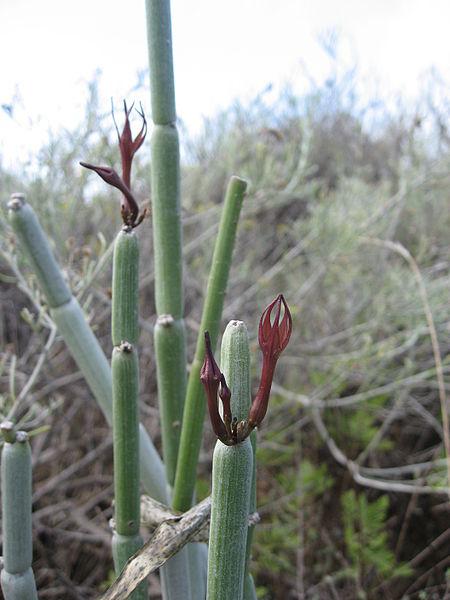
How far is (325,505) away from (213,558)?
1490 mm

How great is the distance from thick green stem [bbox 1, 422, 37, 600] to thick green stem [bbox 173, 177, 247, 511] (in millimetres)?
132

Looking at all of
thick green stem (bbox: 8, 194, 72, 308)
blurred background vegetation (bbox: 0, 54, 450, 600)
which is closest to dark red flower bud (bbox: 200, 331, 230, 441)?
thick green stem (bbox: 8, 194, 72, 308)

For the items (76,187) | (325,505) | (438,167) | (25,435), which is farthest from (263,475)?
(25,435)

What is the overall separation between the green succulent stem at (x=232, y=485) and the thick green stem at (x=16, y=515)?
210mm

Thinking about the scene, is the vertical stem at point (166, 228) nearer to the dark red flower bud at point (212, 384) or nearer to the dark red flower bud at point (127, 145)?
the dark red flower bud at point (127, 145)

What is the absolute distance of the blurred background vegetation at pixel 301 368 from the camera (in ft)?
4.80

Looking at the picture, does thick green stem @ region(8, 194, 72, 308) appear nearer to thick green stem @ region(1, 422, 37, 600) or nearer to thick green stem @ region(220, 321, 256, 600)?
thick green stem @ region(1, 422, 37, 600)

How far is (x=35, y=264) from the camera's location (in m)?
0.54

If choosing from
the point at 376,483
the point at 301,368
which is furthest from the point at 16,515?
the point at 301,368

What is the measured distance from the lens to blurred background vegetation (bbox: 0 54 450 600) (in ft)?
4.80

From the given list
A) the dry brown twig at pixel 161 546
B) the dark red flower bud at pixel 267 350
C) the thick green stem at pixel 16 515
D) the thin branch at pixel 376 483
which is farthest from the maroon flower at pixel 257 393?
the thin branch at pixel 376 483

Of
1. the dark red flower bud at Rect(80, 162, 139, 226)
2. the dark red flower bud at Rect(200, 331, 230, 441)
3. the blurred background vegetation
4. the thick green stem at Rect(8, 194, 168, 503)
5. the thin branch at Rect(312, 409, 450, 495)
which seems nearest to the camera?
the dark red flower bud at Rect(200, 331, 230, 441)

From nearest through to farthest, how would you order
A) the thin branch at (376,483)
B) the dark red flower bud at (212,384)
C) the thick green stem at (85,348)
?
the dark red flower bud at (212,384) → the thick green stem at (85,348) → the thin branch at (376,483)

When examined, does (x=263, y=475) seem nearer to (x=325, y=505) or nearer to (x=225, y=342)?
(x=325, y=505)
